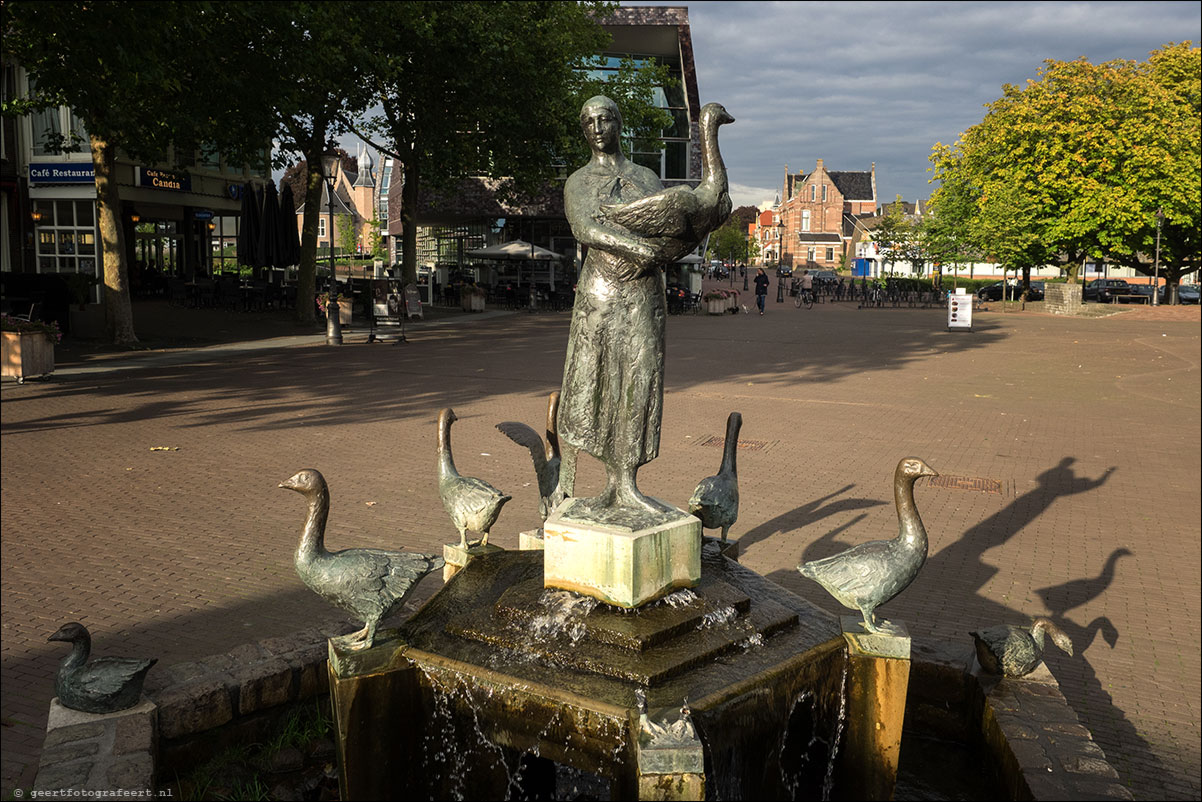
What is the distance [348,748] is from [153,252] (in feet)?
133

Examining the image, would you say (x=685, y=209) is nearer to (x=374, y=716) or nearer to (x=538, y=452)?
(x=538, y=452)

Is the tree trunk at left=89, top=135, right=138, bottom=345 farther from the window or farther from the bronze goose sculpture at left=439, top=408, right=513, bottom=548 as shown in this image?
the bronze goose sculpture at left=439, top=408, right=513, bottom=548

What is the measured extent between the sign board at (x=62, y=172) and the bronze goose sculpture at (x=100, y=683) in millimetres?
27804

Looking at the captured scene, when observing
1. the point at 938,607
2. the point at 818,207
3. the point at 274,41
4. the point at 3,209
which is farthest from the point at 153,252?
the point at 818,207

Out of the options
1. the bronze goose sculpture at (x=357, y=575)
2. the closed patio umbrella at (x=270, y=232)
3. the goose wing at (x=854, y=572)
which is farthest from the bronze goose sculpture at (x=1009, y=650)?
the closed patio umbrella at (x=270, y=232)

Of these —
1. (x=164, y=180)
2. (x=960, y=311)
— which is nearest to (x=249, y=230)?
(x=164, y=180)

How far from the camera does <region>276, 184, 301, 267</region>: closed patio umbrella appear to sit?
1232 inches

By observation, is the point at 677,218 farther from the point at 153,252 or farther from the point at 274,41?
the point at 153,252

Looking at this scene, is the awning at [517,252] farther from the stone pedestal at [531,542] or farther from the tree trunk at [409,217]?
the stone pedestal at [531,542]

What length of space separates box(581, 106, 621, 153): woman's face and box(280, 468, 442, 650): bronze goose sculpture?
1762 mm

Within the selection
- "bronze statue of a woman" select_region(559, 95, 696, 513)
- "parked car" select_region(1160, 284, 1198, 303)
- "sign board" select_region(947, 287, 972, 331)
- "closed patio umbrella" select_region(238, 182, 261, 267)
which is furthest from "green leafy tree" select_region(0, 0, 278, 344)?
"parked car" select_region(1160, 284, 1198, 303)

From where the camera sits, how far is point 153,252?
129 feet

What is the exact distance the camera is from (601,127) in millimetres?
3891

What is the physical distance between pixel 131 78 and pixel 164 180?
20.2 metres
